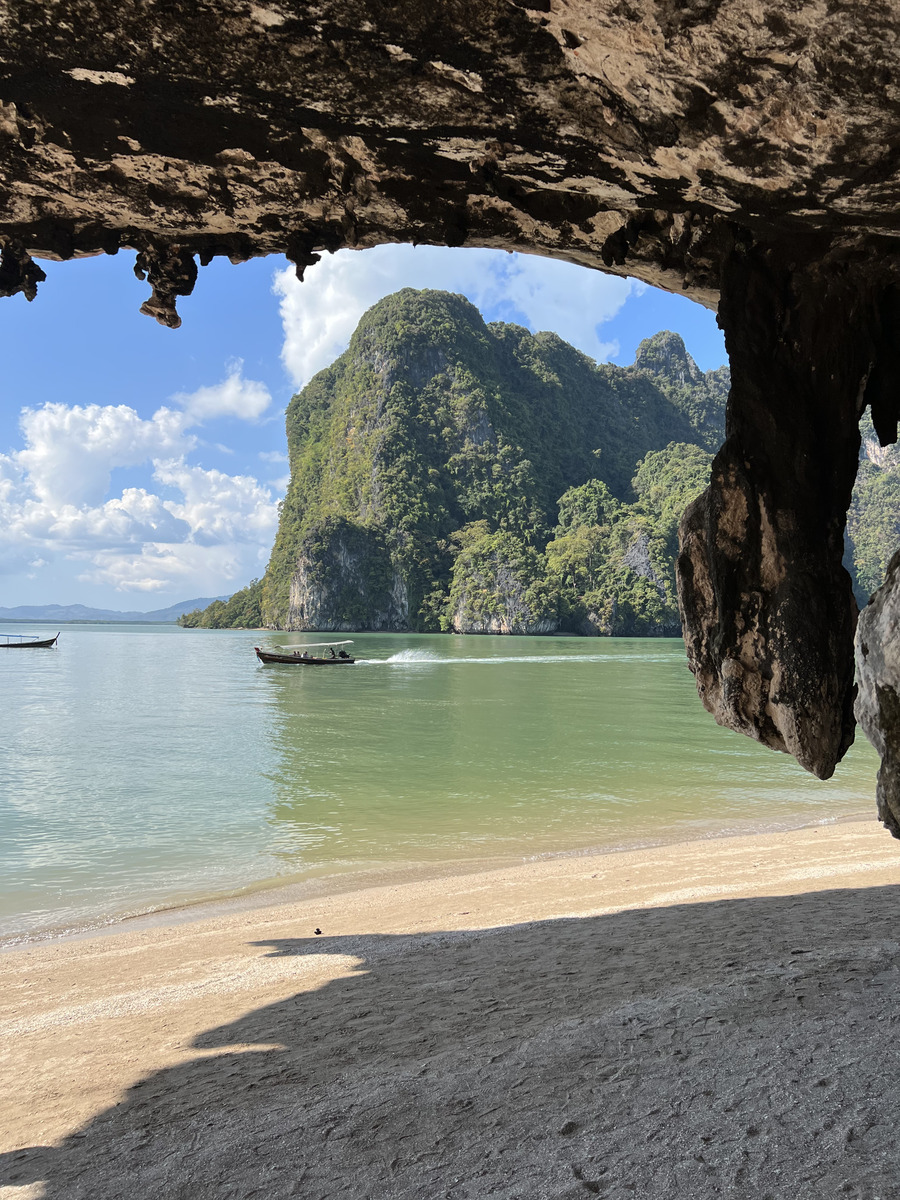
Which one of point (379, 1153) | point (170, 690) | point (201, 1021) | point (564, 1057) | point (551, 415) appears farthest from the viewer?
point (551, 415)

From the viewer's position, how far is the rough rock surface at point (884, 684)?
2.03 m

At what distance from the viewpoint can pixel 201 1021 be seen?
3.96 m

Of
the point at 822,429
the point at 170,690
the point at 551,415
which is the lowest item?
the point at 170,690

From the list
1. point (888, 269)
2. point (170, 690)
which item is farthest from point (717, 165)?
point (170, 690)

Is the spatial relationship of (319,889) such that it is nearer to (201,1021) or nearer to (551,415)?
(201,1021)

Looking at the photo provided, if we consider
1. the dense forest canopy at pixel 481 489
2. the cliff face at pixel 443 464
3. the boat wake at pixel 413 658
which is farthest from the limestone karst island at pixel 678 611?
the cliff face at pixel 443 464

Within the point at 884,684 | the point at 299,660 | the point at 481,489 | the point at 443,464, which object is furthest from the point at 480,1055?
the point at 443,464

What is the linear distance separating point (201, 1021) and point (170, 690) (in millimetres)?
26363

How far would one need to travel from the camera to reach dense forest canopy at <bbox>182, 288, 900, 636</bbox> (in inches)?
3132

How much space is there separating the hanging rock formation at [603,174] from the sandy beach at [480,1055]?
1.19m

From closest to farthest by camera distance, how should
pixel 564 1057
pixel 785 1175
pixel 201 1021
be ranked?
pixel 785 1175 < pixel 564 1057 < pixel 201 1021

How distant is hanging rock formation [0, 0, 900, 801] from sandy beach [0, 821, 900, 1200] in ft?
3.89

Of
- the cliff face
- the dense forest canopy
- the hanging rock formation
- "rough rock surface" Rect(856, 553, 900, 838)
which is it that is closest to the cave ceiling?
the hanging rock formation

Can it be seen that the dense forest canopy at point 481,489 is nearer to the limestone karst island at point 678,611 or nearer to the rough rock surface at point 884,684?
the limestone karst island at point 678,611
